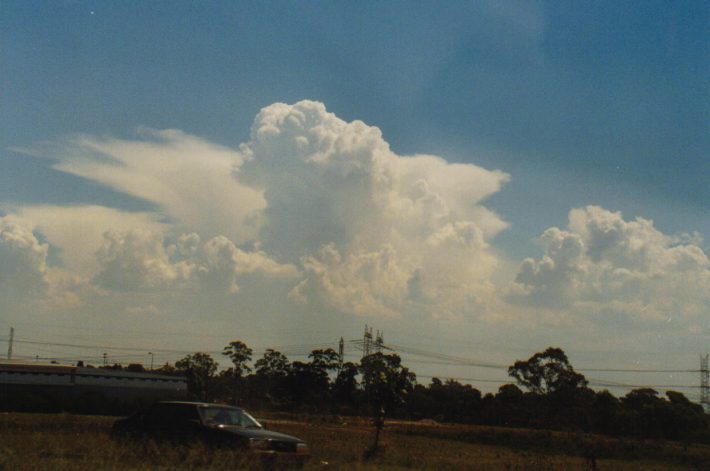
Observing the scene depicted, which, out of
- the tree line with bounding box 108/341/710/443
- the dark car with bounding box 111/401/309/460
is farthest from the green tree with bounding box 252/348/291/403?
the dark car with bounding box 111/401/309/460

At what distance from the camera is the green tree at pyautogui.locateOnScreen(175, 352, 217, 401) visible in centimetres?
9562

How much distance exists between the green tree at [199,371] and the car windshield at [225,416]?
3088 inches

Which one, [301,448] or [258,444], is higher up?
[258,444]

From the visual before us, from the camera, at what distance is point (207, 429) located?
16109mm

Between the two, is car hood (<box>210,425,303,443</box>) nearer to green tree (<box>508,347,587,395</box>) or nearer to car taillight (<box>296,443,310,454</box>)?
car taillight (<box>296,443,310,454</box>)

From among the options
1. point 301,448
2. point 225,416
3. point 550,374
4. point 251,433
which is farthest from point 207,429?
point 550,374

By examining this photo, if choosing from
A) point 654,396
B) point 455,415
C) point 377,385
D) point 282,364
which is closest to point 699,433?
point 654,396

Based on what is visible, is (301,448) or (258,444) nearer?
(258,444)

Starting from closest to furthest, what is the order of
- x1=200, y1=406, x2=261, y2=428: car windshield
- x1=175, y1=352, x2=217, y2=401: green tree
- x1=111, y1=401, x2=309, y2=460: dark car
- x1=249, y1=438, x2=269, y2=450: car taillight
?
x1=249, y1=438, x2=269, y2=450: car taillight < x1=111, y1=401, x2=309, y2=460: dark car < x1=200, y1=406, x2=261, y2=428: car windshield < x1=175, y1=352, x2=217, y2=401: green tree

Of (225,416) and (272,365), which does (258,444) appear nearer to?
(225,416)

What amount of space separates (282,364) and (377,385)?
2952 inches

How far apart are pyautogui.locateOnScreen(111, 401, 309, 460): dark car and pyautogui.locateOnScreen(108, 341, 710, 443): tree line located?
53109 millimetres

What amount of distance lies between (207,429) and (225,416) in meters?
0.83

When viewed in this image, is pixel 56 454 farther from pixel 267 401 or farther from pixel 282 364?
pixel 282 364
